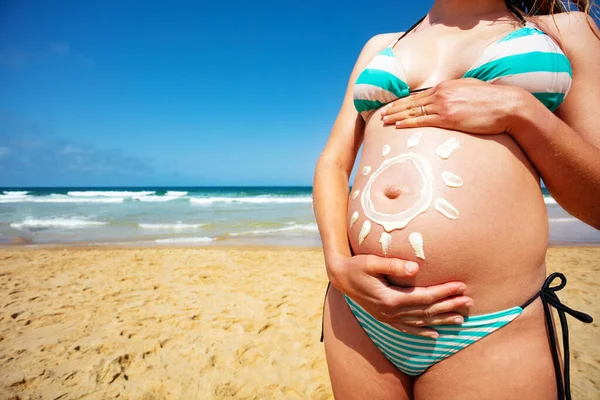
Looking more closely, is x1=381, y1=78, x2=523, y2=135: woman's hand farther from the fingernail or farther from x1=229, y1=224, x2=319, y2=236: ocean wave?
x1=229, y1=224, x2=319, y2=236: ocean wave

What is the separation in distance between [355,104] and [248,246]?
708 centimetres

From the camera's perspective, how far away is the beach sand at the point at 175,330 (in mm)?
2652

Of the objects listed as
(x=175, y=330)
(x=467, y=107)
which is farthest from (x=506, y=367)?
(x=175, y=330)

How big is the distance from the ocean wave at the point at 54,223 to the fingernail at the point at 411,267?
1323cm

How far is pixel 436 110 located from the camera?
103 centimetres

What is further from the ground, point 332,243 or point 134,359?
point 332,243

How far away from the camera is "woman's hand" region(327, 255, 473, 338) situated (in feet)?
2.86

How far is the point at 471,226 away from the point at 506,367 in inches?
16.3

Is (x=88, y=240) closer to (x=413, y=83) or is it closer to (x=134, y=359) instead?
(x=134, y=359)

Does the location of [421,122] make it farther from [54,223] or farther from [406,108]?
[54,223]

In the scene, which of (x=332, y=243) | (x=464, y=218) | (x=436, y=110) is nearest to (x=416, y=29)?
(x=436, y=110)

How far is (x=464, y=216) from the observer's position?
0.95m

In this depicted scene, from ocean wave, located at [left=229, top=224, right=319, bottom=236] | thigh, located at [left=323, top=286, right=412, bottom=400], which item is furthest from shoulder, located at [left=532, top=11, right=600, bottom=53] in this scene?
ocean wave, located at [left=229, top=224, right=319, bottom=236]

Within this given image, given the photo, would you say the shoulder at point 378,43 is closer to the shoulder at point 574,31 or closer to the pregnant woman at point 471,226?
the pregnant woman at point 471,226
